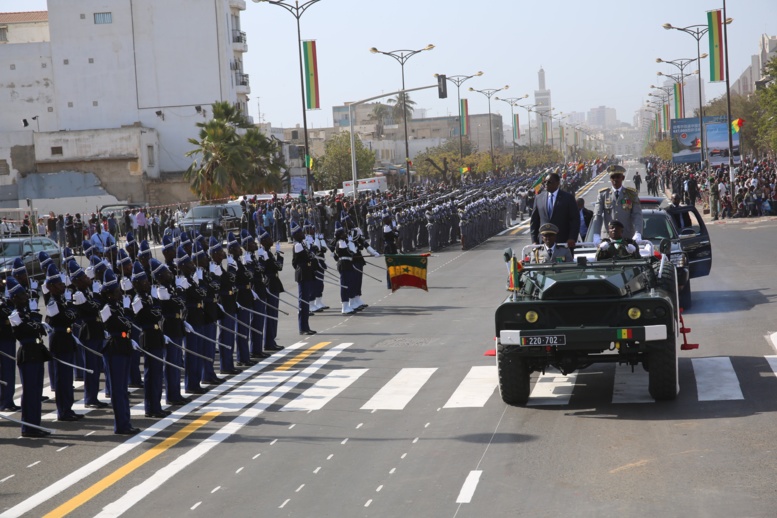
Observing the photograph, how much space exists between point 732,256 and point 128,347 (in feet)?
70.8

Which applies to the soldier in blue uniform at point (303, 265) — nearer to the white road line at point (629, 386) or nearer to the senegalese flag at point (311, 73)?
the white road line at point (629, 386)

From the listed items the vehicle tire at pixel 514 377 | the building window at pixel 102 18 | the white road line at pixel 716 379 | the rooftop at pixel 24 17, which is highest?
the rooftop at pixel 24 17

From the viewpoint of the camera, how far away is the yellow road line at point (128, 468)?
935 centimetres

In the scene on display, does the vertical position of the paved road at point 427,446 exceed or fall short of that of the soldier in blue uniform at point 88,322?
it falls short

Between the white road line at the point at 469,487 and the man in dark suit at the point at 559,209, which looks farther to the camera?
the man in dark suit at the point at 559,209

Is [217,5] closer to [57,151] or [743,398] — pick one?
[57,151]

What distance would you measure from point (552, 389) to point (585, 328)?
1.72m

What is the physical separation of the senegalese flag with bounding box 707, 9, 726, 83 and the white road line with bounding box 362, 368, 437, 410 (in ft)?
138

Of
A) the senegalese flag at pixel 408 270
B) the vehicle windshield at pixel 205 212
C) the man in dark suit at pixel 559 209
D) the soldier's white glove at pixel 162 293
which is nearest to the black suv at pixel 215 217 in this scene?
the vehicle windshield at pixel 205 212

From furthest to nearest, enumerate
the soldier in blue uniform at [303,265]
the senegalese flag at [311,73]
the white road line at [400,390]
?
the senegalese flag at [311,73], the soldier in blue uniform at [303,265], the white road line at [400,390]

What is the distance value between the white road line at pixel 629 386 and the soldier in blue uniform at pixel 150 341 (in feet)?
17.6

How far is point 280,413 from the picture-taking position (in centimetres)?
1291

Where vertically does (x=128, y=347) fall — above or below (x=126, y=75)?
below

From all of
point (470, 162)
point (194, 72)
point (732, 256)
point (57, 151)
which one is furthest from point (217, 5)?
point (732, 256)
